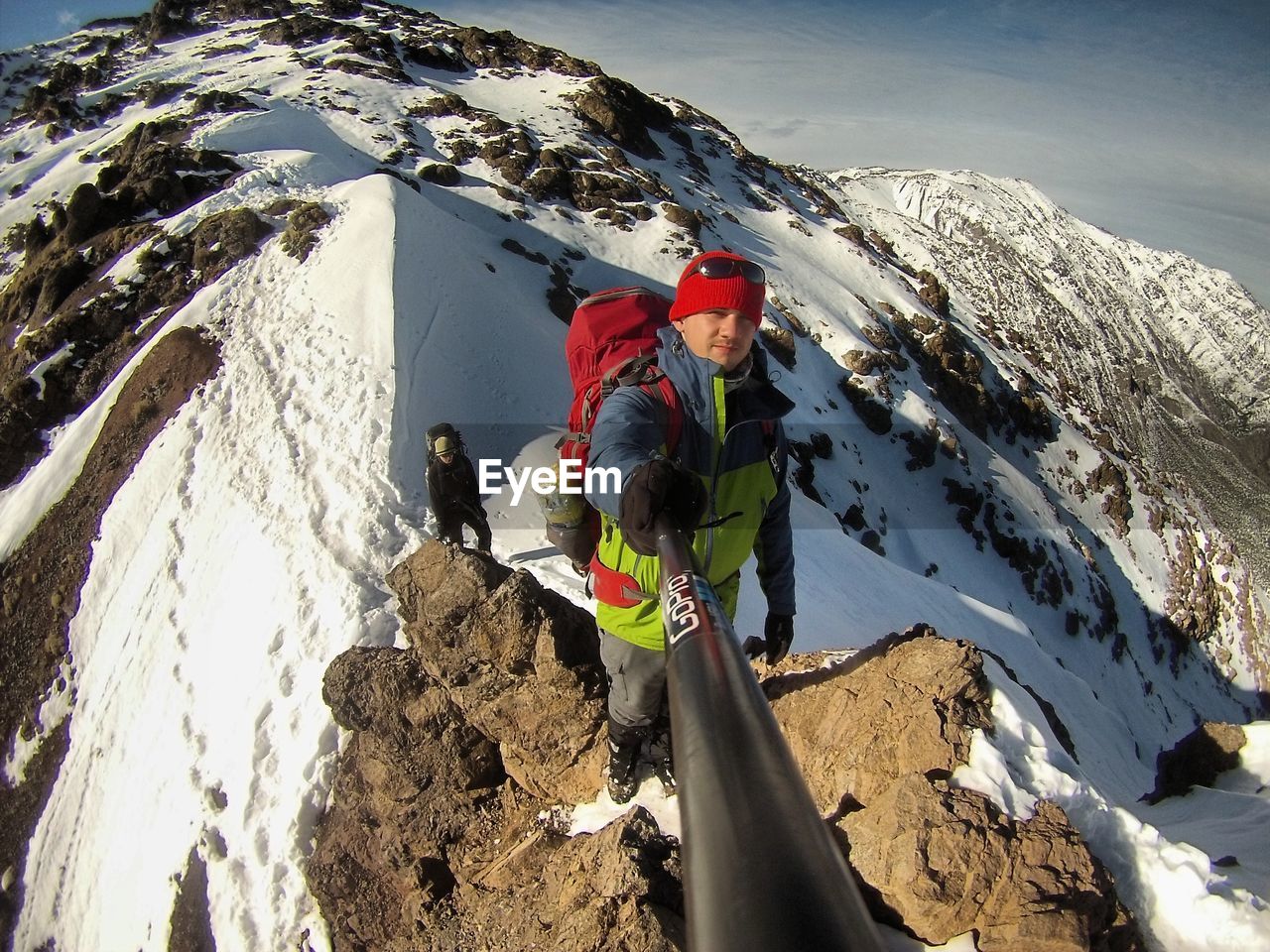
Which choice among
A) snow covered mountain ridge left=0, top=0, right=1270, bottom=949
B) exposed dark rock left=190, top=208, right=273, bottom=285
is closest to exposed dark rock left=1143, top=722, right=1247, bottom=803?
snow covered mountain ridge left=0, top=0, right=1270, bottom=949

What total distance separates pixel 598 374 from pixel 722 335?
749 mm

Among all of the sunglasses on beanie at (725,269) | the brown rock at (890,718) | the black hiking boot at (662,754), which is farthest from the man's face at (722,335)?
the black hiking boot at (662,754)

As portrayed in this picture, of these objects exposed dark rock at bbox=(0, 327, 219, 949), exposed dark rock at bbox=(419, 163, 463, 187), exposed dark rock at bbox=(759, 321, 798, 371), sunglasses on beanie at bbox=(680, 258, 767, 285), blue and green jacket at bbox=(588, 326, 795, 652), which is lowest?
exposed dark rock at bbox=(759, 321, 798, 371)

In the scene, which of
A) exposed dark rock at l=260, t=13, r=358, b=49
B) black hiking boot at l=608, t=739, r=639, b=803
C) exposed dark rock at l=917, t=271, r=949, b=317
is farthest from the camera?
exposed dark rock at l=260, t=13, r=358, b=49

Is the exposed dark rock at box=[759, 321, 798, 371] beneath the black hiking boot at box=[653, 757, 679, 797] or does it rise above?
beneath

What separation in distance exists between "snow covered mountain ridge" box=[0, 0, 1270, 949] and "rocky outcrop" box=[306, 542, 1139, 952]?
31cm

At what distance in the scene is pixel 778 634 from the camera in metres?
3.98

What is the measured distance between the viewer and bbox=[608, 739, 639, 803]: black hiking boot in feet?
13.5

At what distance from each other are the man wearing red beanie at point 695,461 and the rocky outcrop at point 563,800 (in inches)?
40.7

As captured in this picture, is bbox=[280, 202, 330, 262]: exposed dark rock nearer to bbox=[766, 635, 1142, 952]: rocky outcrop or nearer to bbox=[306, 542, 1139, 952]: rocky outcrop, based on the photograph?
bbox=[306, 542, 1139, 952]: rocky outcrop

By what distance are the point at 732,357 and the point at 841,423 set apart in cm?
2895

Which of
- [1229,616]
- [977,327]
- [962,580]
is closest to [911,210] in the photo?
[977,327]

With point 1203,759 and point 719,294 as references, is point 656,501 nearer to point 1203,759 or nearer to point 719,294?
point 719,294

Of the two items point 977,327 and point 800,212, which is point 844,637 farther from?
point 977,327
